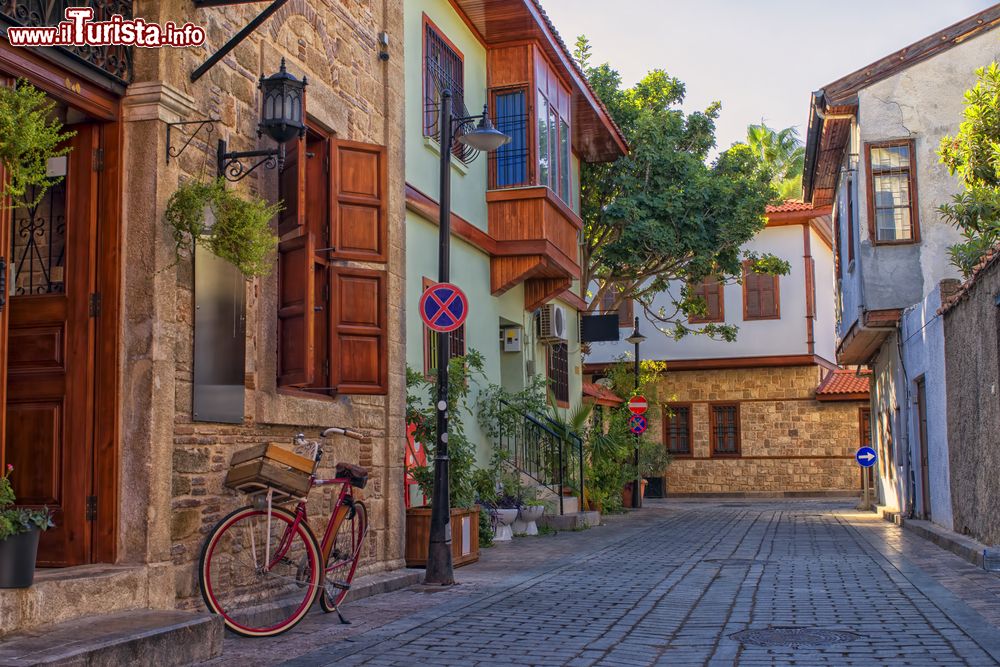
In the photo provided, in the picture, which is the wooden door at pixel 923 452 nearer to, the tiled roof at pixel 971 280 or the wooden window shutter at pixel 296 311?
the tiled roof at pixel 971 280

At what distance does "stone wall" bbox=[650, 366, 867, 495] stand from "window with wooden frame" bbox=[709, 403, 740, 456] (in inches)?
5.9

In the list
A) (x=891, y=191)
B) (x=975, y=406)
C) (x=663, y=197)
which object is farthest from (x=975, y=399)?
(x=663, y=197)

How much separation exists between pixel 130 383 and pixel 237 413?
1.05m

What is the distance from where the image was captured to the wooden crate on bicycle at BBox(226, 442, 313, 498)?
7555 millimetres

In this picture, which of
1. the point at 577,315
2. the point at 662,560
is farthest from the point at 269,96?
the point at 577,315

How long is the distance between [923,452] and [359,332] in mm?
11620

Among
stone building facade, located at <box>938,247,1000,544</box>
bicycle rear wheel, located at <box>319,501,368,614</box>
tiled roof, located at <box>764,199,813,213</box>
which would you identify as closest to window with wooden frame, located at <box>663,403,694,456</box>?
tiled roof, located at <box>764,199,813,213</box>

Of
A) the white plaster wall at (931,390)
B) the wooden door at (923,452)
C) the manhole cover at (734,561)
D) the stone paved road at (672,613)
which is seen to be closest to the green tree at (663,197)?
the white plaster wall at (931,390)

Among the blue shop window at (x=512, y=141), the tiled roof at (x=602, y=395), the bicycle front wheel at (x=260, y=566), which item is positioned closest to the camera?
the bicycle front wheel at (x=260, y=566)

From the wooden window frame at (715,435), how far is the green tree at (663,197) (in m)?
8.86

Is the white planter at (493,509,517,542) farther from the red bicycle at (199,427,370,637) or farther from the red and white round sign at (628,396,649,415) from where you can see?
the red and white round sign at (628,396,649,415)

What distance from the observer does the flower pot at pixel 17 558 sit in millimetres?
5633

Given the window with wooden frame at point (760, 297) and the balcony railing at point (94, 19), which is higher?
the window with wooden frame at point (760, 297)

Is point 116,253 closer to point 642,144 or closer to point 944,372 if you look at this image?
point 944,372
